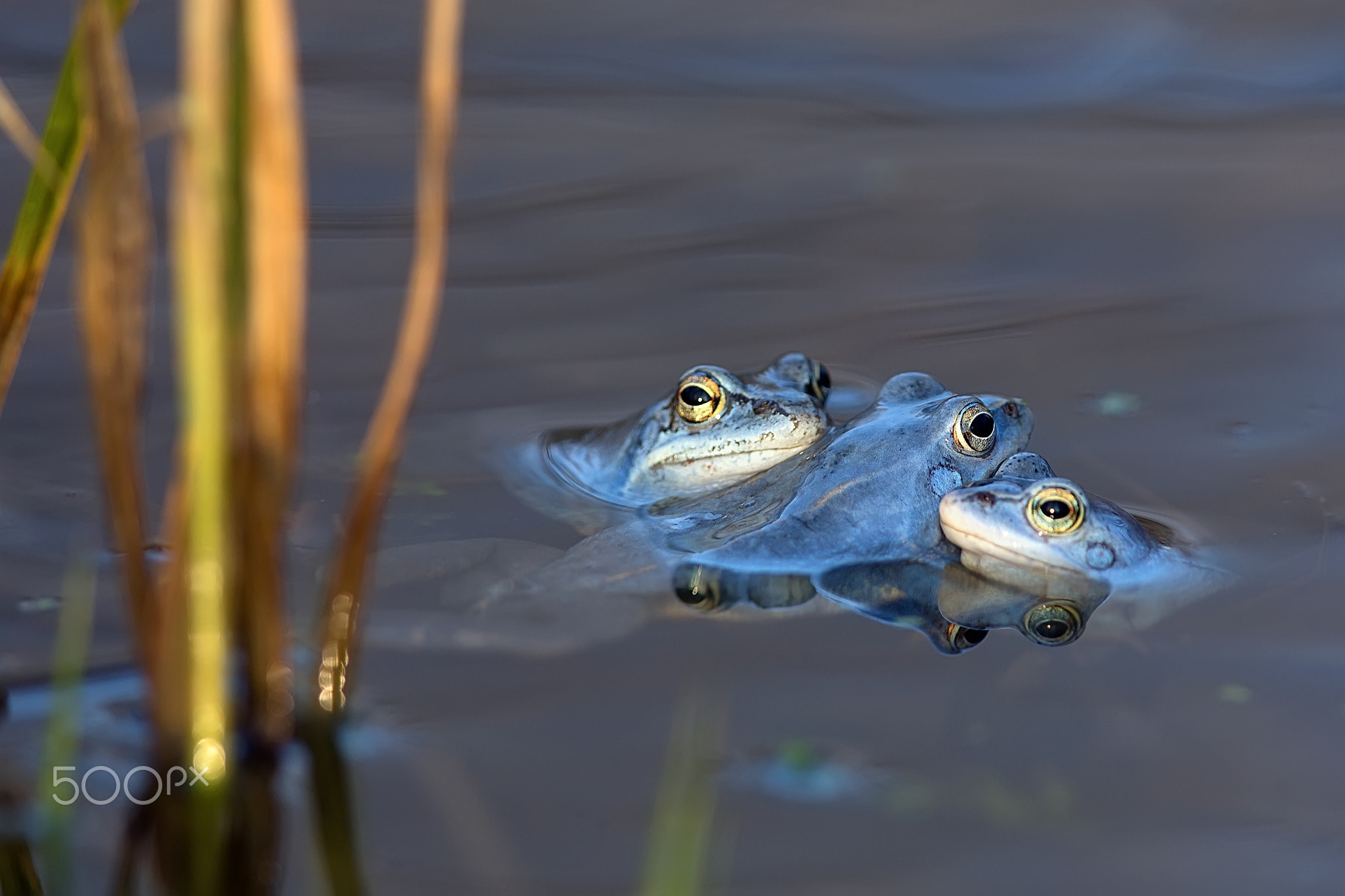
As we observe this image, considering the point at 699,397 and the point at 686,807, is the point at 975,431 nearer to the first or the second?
the point at 699,397

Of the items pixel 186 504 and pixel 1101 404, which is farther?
pixel 1101 404

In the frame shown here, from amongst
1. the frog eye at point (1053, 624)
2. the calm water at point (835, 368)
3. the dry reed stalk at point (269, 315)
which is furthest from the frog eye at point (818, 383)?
the dry reed stalk at point (269, 315)

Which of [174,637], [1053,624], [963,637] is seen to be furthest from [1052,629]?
[174,637]

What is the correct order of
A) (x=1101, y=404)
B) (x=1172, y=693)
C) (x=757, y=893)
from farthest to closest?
(x=1101, y=404), (x=1172, y=693), (x=757, y=893)

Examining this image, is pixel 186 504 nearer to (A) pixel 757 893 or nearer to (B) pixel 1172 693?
(A) pixel 757 893

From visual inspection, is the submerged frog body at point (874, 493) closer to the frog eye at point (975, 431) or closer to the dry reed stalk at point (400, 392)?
the frog eye at point (975, 431)

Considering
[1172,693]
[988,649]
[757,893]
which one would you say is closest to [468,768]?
[757,893]
